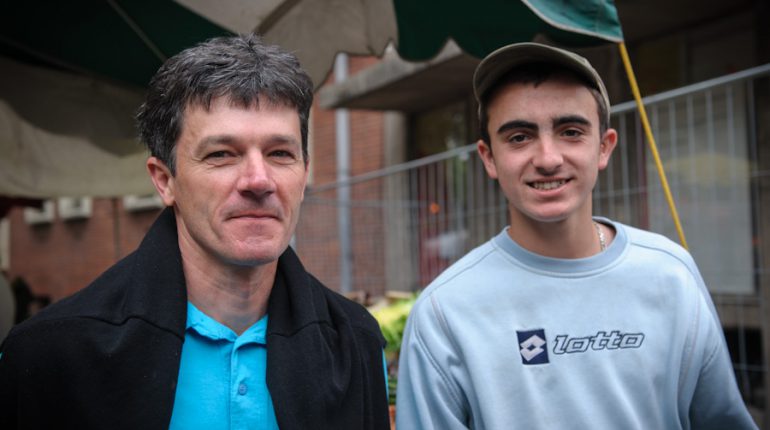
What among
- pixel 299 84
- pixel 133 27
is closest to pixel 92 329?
pixel 299 84

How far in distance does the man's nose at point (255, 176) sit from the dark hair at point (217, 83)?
0.12 meters

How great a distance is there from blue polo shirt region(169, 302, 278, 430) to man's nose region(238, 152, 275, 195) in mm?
319

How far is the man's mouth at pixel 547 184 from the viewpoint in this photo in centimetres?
179

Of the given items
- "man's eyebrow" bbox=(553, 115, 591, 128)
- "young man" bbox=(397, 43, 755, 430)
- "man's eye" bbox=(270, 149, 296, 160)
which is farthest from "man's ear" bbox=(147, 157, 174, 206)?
"man's eyebrow" bbox=(553, 115, 591, 128)

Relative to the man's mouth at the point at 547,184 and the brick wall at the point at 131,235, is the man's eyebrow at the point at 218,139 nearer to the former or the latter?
the man's mouth at the point at 547,184

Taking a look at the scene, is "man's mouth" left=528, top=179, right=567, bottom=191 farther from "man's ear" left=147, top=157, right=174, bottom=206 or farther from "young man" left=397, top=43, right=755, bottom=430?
"man's ear" left=147, top=157, right=174, bottom=206

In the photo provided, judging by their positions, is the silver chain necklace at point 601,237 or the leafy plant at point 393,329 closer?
the silver chain necklace at point 601,237

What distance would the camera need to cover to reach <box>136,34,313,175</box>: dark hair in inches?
62.1

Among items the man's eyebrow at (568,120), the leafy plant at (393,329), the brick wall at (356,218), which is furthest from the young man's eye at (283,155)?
the brick wall at (356,218)

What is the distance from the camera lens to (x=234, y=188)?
157 cm

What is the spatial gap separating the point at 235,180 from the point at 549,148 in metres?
0.78

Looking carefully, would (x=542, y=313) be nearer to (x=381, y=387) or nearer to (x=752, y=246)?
(x=381, y=387)

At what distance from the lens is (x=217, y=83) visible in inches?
61.9

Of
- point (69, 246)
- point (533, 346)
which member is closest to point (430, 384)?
point (533, 346)
